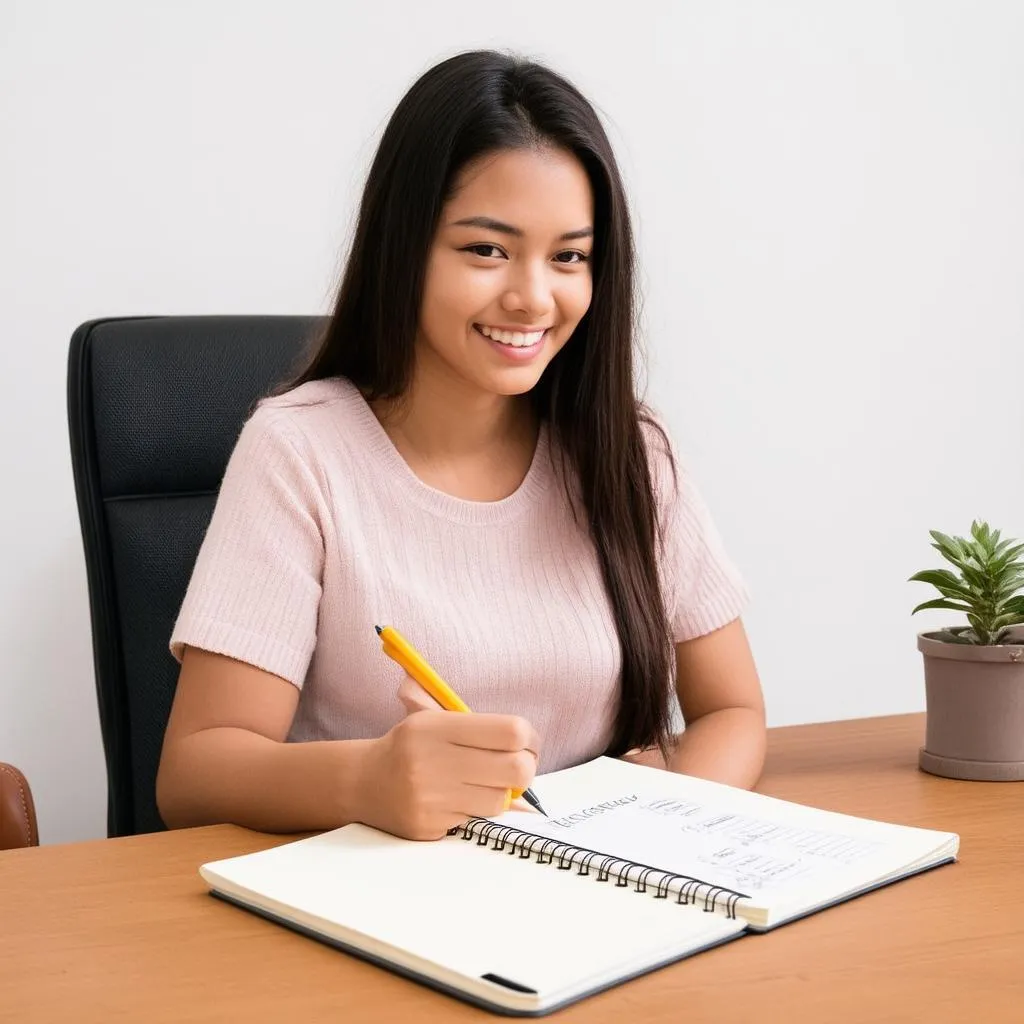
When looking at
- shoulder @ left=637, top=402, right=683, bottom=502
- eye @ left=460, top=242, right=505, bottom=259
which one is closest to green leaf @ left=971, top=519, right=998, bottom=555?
shoulder @ left=637, top=402, right=683, bottom=502

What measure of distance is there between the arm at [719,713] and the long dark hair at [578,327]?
1.7 inches

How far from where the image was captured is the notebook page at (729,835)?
2.78 feet

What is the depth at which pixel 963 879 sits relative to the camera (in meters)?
0.90

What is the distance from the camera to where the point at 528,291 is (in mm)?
1262

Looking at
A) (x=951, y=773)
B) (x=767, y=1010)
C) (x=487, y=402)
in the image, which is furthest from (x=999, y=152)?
(x=767, y=1010)

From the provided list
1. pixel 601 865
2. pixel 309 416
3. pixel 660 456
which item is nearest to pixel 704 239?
pixel 660 456

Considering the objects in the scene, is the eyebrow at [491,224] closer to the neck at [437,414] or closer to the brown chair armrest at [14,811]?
the neck at [437,414]

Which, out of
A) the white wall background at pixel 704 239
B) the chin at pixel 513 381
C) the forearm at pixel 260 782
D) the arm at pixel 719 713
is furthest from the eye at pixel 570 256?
the white wall background at pixel 704 239

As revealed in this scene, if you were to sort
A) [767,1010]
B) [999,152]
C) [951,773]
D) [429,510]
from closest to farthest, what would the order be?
[767,1010], [951,773], [429,510], [999,152]

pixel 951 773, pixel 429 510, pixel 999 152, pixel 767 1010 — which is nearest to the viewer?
pixel 767 1010

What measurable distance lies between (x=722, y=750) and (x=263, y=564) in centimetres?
43

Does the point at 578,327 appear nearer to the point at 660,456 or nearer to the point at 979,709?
the point at 660,456

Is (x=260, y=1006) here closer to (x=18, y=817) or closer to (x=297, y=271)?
(x=18, y=817)

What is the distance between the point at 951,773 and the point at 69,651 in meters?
1.30
